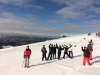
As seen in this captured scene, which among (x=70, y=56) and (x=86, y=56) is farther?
(x=70, y=56)

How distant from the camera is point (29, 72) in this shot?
11.5m

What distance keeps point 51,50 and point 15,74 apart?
6.56 meters

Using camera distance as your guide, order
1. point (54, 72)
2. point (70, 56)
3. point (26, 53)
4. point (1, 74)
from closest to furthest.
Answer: point (1, 74) < point (54, 72) < point (26, 53) < point (70, 56)

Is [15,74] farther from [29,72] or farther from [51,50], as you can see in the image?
[51,50]

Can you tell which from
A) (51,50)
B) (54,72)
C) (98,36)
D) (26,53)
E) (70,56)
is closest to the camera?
(54,72)

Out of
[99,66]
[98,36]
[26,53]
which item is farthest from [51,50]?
[98,36]

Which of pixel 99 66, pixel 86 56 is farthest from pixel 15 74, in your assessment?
pixel 99 66

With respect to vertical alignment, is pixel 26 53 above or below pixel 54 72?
above

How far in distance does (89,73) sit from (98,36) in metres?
39.8

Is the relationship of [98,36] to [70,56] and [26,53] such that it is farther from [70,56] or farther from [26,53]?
[26,53]

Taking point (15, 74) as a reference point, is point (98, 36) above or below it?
above

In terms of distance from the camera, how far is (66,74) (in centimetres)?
1108

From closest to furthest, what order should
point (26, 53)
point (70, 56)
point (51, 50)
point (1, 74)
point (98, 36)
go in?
1. point (1, 74)
2. point (26, 53)
3. point (51, 50)
4. point (70, 56)
5. point (98, 36)

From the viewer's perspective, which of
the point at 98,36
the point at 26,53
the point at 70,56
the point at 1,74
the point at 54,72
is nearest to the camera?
the point at 1,74
